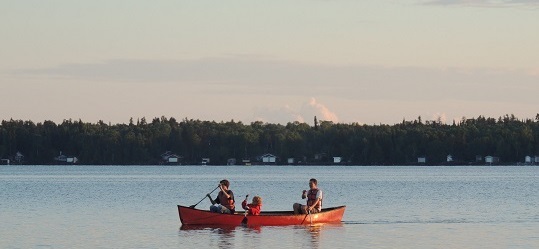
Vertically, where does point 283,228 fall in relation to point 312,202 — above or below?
below

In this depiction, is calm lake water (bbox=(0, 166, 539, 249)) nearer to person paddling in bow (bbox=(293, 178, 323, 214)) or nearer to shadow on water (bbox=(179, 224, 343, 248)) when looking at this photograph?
shadow on water (bbox=(179, 224, 343, 248))

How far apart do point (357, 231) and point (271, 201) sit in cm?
Result: 2924

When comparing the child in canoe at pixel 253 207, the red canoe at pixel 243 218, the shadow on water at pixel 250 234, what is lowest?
the shadow on water at pixel 250 234

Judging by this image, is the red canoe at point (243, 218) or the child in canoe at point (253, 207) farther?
the child in canoe at point (253, 207)

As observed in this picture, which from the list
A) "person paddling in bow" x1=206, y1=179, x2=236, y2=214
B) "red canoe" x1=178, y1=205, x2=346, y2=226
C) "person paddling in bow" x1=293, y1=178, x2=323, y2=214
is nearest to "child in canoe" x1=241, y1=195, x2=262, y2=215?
"red canoe" x1=178, y1=205, x2=346, y2=226

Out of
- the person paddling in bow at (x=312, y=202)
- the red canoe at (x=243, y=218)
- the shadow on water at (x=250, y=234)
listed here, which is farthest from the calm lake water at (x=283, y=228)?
the person paddling in bow at (x=312, y=202)

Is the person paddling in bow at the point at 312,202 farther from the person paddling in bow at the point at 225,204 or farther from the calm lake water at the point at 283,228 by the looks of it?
the person paddling in bow at the point at 225,204

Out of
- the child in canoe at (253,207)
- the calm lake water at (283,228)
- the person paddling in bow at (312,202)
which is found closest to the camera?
the calm lake water at (283,228)

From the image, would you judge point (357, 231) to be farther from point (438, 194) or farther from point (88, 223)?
point (438, 194)

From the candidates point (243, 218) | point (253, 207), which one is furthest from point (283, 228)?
point (243, 218)

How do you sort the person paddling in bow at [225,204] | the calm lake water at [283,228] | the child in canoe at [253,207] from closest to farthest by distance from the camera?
the calm lake water at [283,228], the person paddling in bow at [225,204], the child in canoe at [253,207]

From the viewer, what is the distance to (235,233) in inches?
1823

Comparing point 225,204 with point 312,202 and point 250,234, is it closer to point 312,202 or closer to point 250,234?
point 250,234

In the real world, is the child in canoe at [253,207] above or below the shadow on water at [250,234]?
above
